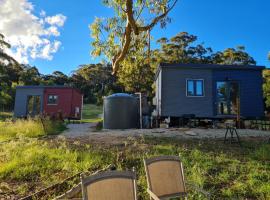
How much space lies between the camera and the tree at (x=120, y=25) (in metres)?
7.90

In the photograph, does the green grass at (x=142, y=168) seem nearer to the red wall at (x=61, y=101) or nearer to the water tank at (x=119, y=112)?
the water tank at (x=119, y=112)

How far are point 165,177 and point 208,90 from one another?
1257 centimetres

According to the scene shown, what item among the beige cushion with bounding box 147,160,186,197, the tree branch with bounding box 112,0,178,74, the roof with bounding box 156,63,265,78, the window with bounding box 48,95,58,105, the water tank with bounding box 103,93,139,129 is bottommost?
the beige cushion with bounding box 147,160,186,197

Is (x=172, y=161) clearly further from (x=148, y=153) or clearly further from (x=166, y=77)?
(x=166, y=77)

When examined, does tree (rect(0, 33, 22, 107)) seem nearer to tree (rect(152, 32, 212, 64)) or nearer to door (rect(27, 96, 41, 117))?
door (rect(27, 96, 41, 117))

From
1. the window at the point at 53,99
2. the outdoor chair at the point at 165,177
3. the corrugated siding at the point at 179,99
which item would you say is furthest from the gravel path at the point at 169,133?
the window at the point at 53,99

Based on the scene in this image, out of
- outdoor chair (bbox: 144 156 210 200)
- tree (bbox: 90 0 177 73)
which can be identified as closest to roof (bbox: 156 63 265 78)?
tree (bbox: 90 0 177 73)

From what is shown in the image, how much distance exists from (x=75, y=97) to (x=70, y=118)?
1905 millimetres

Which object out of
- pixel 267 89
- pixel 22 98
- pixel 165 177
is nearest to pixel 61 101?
pixel 22 98

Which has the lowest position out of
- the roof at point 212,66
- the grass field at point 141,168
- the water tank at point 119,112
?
the grass field at point 141,168

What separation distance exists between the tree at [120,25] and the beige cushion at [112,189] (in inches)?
232

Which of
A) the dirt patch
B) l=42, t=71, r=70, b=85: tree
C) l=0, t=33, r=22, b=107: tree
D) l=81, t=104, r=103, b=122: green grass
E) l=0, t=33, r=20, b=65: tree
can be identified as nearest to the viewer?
the dirt patch

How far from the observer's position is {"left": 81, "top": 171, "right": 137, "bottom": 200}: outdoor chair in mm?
2049

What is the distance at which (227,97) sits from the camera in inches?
584
